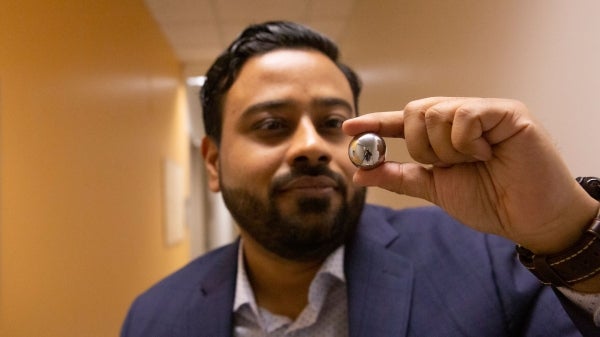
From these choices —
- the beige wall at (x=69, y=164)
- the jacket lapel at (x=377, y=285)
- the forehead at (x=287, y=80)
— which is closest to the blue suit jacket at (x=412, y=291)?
the jacket lapel at (x=377, y=285)

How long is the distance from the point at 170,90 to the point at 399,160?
1.35m

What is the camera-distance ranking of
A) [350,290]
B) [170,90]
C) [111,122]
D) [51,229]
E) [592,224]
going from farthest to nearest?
[170,90] < [111,122] < [350,290] < [51,229] < [592,224]

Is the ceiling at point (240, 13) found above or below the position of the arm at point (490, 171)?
above

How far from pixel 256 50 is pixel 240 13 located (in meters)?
0.11

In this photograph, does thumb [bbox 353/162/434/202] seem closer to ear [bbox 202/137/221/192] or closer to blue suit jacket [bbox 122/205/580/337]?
blue suit jacket [bbox 122/205/580/337]

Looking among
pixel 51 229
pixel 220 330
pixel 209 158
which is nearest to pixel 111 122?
pixel 209 158

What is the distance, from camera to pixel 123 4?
0.62 meters

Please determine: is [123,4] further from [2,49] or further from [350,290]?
[350,290]

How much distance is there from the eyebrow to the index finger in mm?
256

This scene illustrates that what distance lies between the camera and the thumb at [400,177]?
426 mm

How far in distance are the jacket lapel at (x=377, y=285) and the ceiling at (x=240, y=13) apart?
0.37 m

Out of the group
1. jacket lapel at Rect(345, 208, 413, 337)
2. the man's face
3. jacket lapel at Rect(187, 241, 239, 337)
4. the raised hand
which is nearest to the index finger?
the raised hand

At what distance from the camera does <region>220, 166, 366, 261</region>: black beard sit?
666mm

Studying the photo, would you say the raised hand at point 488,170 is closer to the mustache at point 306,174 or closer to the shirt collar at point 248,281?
the mustache at point 306,174
